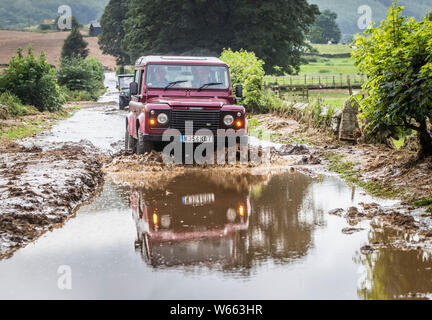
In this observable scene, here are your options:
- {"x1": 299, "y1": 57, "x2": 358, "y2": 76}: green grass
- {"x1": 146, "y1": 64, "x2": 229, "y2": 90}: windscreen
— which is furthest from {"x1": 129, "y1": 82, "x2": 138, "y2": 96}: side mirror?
{"x1": 299, "y1": 57, "x2": 358, "y2": 76}: green grass

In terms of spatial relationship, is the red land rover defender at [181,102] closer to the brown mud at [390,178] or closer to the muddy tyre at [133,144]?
the muddy tyre at [133,144]

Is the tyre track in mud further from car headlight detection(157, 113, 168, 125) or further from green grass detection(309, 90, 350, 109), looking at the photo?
green grass detection(309, 90, 350, 109)

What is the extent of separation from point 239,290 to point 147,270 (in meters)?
1.06

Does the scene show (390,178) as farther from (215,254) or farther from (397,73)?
(215,254)

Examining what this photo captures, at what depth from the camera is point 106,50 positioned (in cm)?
8212

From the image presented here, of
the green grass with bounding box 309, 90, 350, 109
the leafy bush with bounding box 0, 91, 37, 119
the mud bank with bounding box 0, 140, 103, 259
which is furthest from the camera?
the green grass with bounding box 309, 90, 350, 109

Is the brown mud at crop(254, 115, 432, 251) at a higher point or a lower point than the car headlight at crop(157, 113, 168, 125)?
lower

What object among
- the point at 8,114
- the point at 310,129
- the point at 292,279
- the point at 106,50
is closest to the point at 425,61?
the point at 292,279

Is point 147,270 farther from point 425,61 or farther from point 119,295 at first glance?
point 425,61

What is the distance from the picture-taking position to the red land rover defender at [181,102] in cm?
1287

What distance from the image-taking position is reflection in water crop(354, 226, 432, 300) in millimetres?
5370

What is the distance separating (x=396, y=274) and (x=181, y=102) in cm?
789

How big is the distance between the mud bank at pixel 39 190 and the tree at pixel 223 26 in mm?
32045

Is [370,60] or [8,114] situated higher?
[370,60]
